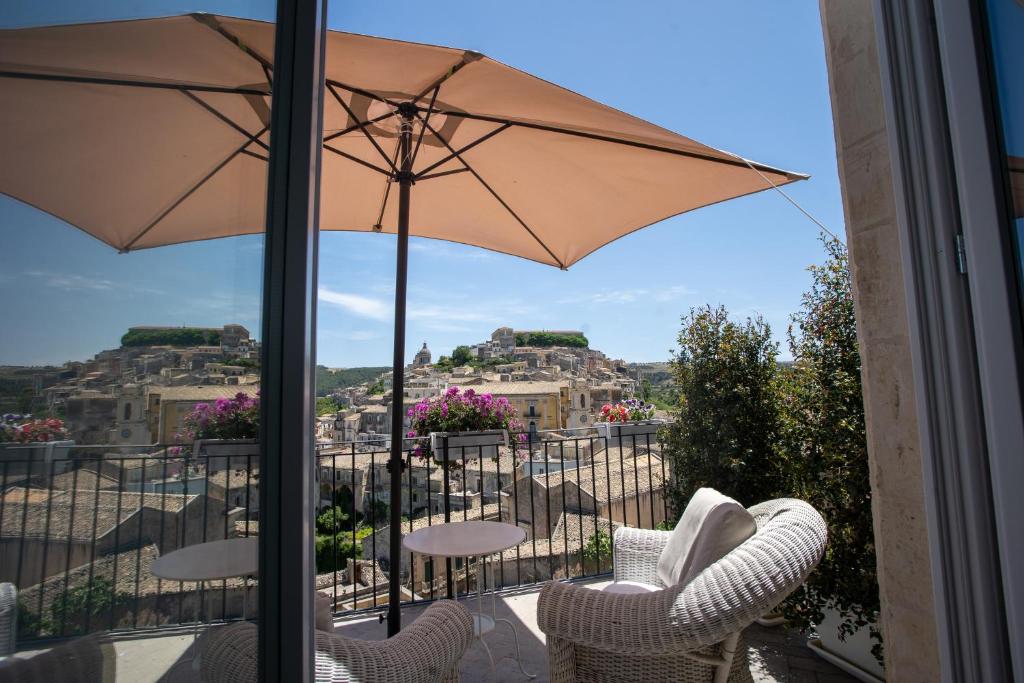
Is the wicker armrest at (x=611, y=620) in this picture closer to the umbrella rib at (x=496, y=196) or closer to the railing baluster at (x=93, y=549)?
the railing baluster at (x=93, y=549)

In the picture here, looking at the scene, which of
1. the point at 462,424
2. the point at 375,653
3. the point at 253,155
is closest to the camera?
the point at 253,155

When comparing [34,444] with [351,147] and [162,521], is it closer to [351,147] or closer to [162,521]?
[162,521]

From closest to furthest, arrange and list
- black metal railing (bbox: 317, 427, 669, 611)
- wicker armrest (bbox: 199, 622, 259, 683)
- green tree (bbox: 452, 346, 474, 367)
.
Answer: wicker armrest (bbox: 199, 622, 259, 683), black metal railing (bbox: 317, 427, 669, 611), green tree (bbox: 452, 346, 474, 367)

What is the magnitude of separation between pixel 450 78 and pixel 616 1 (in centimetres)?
330

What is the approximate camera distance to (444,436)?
375 cm

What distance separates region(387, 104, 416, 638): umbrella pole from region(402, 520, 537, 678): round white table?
0.14 meters

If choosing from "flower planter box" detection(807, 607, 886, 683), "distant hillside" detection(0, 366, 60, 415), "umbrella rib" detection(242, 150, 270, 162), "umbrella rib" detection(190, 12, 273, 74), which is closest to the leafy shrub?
"distant hillside" detection(0, 366, 60, 415)

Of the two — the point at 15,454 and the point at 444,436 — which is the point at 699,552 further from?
the point at 444,436

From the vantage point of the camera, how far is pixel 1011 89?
1291 mm

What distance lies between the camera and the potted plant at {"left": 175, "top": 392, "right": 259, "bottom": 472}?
736 mm

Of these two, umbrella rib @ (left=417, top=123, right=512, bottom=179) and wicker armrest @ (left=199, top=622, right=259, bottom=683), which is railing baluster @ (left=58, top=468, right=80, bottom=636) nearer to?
wicker armrest @ (left=199, top=622, right=259, bottom=683)

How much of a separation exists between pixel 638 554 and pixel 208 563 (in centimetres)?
213

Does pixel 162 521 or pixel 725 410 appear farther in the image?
pixel 725 410

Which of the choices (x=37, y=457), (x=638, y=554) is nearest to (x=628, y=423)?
(x=638, y=554)
